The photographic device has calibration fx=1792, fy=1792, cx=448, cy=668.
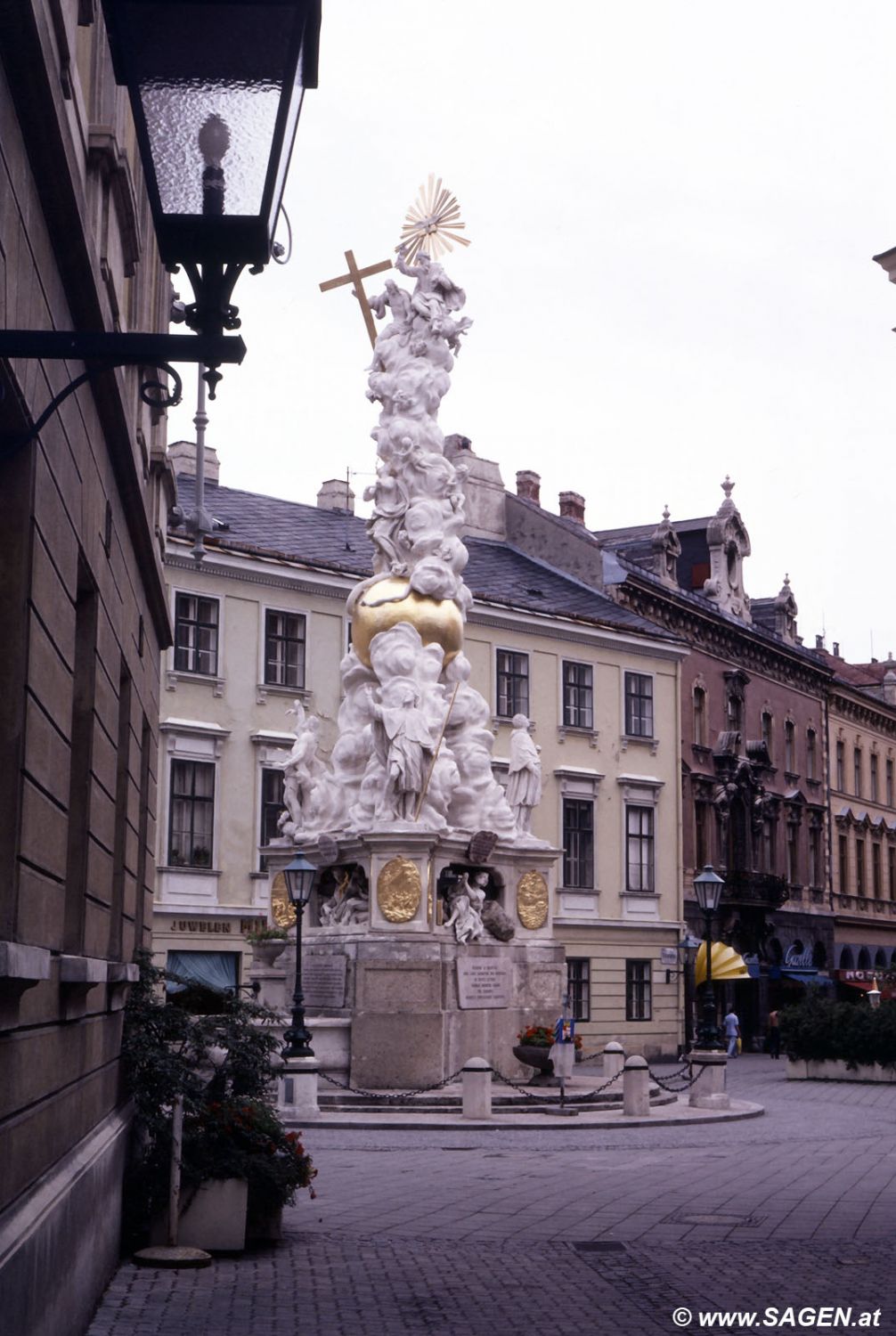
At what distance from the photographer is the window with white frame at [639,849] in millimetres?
44625

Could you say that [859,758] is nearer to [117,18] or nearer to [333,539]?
[333,539]

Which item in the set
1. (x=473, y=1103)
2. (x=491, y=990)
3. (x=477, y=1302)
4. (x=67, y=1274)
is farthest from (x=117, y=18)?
(x=491, y=990)

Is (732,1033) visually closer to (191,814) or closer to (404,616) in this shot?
(191,814)

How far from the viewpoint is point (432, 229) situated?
27141mm

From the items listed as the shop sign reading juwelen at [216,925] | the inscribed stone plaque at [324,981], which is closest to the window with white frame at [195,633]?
the shop sign reading juwelen at [216,925]

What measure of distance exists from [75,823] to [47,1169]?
5.78 ft

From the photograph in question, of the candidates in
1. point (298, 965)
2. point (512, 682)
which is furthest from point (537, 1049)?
point (512, 682)

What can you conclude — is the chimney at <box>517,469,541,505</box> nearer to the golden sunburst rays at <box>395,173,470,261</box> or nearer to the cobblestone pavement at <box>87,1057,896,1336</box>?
the golden sunburst rays at <box>395,173,470,261</box>

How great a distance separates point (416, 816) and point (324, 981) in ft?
8.29

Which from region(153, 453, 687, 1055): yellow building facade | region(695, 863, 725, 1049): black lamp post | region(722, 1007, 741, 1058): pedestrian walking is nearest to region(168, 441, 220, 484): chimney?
region(153, 453, 687, 1055): yellow building facade

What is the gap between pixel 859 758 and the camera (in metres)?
63.1

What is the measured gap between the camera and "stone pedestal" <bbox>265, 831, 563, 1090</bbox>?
2314cm

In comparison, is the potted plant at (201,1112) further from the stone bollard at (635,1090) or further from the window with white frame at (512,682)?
the window with white frame at (512,682)

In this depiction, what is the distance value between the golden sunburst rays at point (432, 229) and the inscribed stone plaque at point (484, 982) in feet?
34.5
